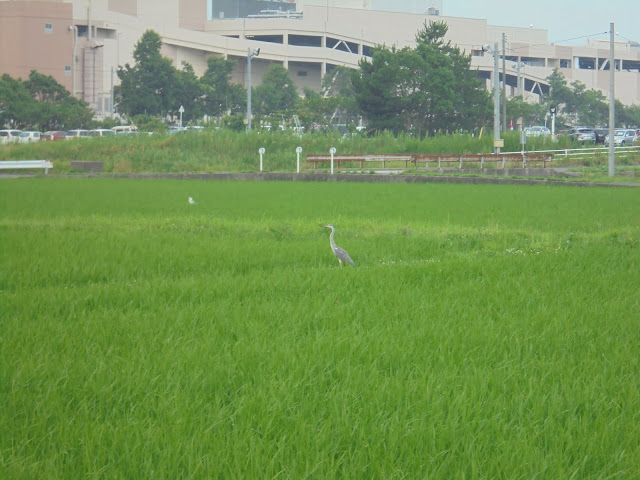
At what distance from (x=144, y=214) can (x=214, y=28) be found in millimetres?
73660

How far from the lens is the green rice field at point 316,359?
9.36 ft

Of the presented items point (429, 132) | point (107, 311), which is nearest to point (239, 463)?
point (107, 311)

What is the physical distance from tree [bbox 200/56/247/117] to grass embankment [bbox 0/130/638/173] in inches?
1053

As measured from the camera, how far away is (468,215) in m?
13.2

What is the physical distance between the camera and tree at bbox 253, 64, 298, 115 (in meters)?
64.5

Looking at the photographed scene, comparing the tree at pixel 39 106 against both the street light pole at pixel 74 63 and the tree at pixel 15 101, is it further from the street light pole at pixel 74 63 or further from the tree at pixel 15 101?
the street light pole at pixel 74 63

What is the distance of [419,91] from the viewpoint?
1876 inches

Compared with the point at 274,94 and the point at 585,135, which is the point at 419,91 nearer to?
the point at 585,135

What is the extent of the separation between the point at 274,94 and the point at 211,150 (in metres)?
32.0

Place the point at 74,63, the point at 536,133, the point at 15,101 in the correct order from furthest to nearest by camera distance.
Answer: the point at 74,63
the point at 15,101
the point at 536,133

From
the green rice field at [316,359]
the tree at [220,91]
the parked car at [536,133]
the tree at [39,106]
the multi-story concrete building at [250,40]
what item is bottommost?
the green rice field at [316,359]

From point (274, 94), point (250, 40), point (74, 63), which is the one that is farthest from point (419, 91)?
point (250, 40)

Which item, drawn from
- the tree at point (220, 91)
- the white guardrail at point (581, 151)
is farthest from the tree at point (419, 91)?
the tree at point (220, 91)

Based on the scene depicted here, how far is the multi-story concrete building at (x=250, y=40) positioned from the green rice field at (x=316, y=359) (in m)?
51.3
